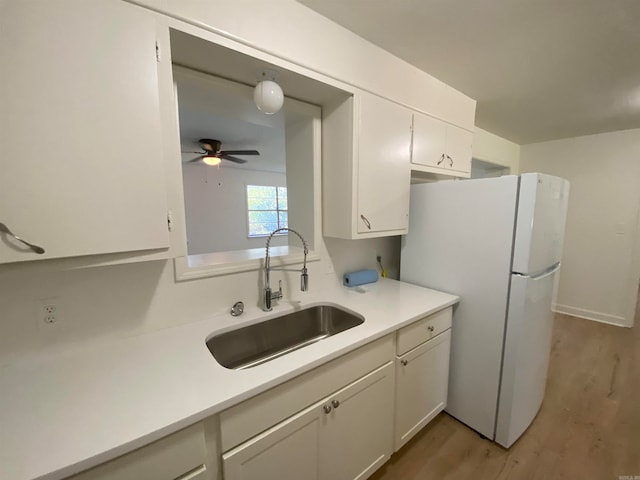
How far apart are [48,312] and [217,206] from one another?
4.41 meters

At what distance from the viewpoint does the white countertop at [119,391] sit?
2.01 ft

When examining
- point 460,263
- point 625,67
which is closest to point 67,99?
point 460,263

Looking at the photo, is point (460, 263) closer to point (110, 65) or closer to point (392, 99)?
point (392, 99)

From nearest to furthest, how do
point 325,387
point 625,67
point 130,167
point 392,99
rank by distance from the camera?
point 130,167, point 325,387, point 392,99, point 625,67

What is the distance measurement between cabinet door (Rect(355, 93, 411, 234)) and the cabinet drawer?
59cm

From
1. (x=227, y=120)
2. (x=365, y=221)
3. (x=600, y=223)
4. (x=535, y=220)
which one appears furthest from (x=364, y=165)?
(x=600, y=223)

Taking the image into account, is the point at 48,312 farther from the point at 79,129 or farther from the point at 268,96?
the point at 268,96

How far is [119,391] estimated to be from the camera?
80 centimetres

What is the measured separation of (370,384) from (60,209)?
133cm

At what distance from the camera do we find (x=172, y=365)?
937 millimetres

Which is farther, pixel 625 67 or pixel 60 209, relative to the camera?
pixel 625 67

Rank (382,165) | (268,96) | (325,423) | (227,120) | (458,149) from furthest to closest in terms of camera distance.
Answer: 1. (227,120)
2. (458,149)
3. (382,165)
4. (268,96)
5. (325,423)

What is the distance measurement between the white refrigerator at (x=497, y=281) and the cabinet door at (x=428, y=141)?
212mm

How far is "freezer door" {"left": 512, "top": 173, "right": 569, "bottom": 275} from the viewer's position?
53.1 inches
